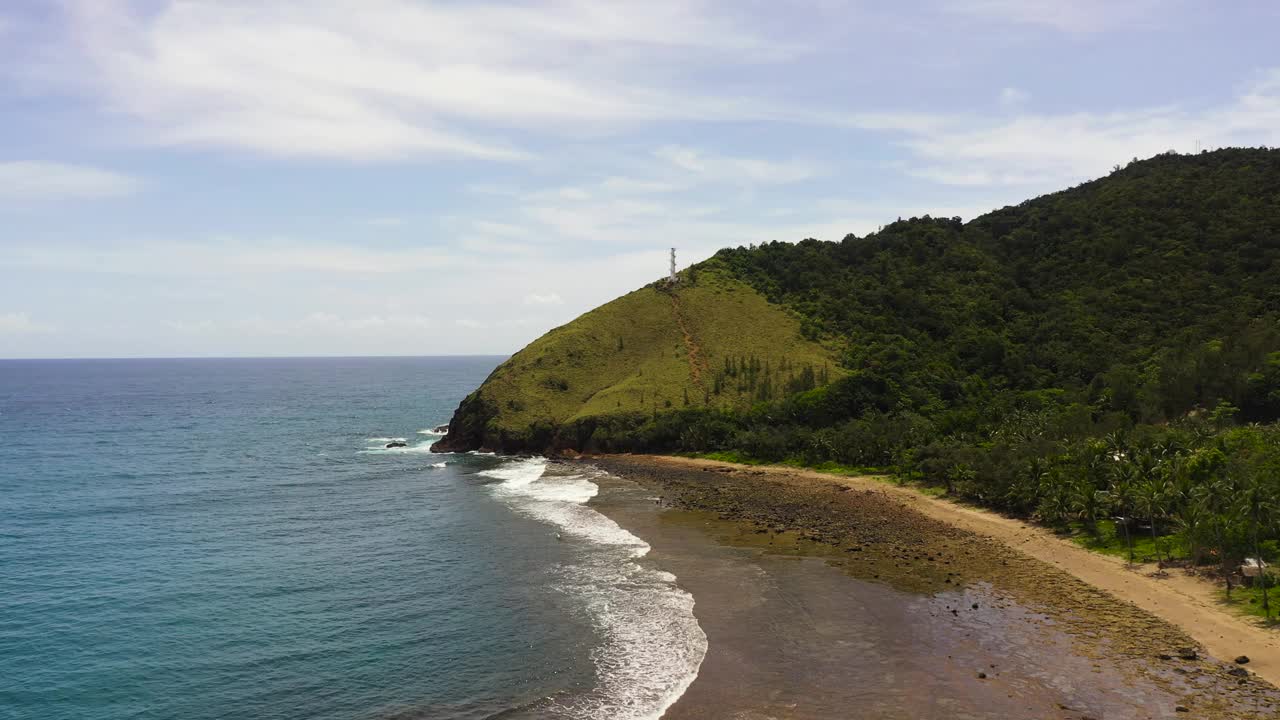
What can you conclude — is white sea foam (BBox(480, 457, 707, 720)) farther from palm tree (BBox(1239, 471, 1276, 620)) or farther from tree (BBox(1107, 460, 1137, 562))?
tree (BBox(1107, 460, 1137, 562))

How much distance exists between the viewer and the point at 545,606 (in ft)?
157

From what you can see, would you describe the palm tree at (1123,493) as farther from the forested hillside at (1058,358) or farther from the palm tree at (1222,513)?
the palm tree at (1222,513)

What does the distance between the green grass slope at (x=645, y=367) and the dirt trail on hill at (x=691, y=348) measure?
0.61 ft

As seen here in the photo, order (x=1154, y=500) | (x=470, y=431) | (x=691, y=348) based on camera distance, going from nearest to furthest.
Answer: (x=1154, y=500) < (x=470, y=431) < (x=691, y=348)

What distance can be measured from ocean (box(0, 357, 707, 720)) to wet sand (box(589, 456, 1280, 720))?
128 inches

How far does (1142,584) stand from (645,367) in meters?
92.6

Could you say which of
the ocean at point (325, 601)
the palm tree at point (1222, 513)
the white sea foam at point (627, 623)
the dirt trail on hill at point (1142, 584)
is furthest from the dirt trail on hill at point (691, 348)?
the palm tree at point (1222, 513)

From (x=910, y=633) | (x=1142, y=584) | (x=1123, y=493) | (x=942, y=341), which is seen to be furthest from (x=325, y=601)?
(x=942, y=341)

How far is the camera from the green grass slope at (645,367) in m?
123

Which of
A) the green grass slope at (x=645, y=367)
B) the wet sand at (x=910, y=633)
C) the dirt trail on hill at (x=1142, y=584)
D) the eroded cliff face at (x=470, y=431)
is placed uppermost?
the green grass slope at (x=645, y=367)

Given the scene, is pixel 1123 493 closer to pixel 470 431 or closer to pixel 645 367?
pixel 645 367

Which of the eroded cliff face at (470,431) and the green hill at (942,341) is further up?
the green hill at (942,341)

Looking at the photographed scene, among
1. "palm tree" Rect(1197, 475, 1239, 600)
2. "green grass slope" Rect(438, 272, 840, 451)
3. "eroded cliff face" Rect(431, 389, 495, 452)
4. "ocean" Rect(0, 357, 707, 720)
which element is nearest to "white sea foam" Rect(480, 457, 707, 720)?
"ocean" Rect(0, 357, 707, 720)

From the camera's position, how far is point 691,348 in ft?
461
